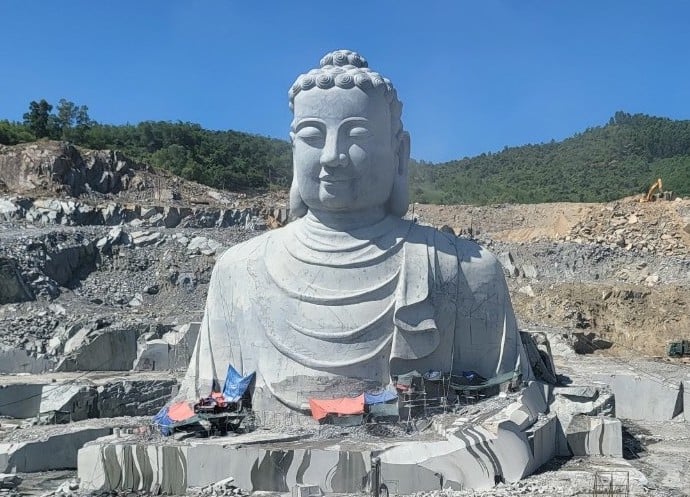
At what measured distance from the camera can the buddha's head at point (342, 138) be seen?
8109mm

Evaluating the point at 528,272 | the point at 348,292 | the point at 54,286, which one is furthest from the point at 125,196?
the point at 348,292

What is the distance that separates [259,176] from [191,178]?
628 cm

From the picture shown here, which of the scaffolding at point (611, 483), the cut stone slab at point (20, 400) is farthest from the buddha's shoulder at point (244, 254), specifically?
the cut stone slab at point (20, 400)

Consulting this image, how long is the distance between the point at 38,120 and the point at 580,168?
1694 inches

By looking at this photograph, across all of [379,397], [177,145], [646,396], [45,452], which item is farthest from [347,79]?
[177,145]

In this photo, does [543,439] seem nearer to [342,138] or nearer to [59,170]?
[342,138]

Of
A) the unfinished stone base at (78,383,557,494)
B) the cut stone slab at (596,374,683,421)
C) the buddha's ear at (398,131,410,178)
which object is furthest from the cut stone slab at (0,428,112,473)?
the cut stone slab at (596,374,683,421)

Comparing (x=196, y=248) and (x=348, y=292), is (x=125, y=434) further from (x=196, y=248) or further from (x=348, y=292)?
(x=196, y=248)

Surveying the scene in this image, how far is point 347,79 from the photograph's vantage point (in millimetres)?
8172

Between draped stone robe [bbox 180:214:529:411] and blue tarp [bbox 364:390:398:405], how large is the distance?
0.23 meters

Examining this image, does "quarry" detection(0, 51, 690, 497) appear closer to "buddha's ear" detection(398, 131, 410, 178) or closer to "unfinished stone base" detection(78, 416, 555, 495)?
"unfinished stone base" detection(78, 416, 555, 495)

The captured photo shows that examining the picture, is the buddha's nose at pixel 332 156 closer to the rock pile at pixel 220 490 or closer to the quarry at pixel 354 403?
the quarry at pixel 354 403

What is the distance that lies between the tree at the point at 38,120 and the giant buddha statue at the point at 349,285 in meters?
45.7

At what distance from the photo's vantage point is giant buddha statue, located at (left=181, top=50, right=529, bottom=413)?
8102 millimetres
